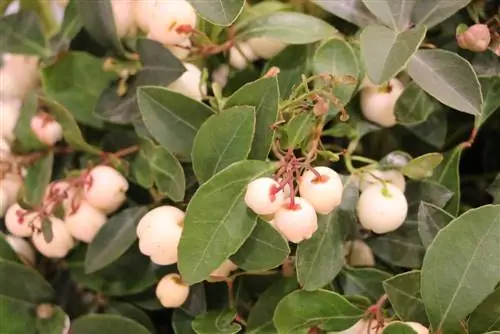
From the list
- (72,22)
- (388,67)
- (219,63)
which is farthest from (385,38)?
(72,22)

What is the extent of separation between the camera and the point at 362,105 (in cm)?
53

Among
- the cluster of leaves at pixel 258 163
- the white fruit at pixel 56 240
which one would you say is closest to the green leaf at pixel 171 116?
the cluster of leaves at pixel 258 163

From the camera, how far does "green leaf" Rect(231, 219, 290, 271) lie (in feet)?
1.48

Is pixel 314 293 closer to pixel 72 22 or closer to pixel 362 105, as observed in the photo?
pixel 362 105

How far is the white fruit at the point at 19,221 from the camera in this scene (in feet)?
1.75

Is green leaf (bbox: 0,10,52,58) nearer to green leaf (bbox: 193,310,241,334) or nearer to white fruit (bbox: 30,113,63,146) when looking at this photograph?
white fruit (bbox: 30,113,63,146)

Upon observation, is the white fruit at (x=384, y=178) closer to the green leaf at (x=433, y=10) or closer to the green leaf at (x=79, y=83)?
the green leaf at (x=433, y=10)

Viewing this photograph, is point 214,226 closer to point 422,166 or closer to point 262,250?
point 262,250

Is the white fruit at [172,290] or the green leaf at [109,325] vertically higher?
the white fruit at [172,290]

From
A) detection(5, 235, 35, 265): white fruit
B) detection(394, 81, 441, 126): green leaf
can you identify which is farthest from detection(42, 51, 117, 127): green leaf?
detection(394, 81, 441, 126): green leaf

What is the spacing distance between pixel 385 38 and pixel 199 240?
0.17m

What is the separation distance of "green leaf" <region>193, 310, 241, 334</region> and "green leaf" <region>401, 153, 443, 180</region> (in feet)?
0.48

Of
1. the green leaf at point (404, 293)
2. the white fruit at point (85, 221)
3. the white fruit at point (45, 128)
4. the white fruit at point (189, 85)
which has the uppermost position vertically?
the white fruit at point (189, 85)

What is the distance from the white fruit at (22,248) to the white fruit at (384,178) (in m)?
0.26
